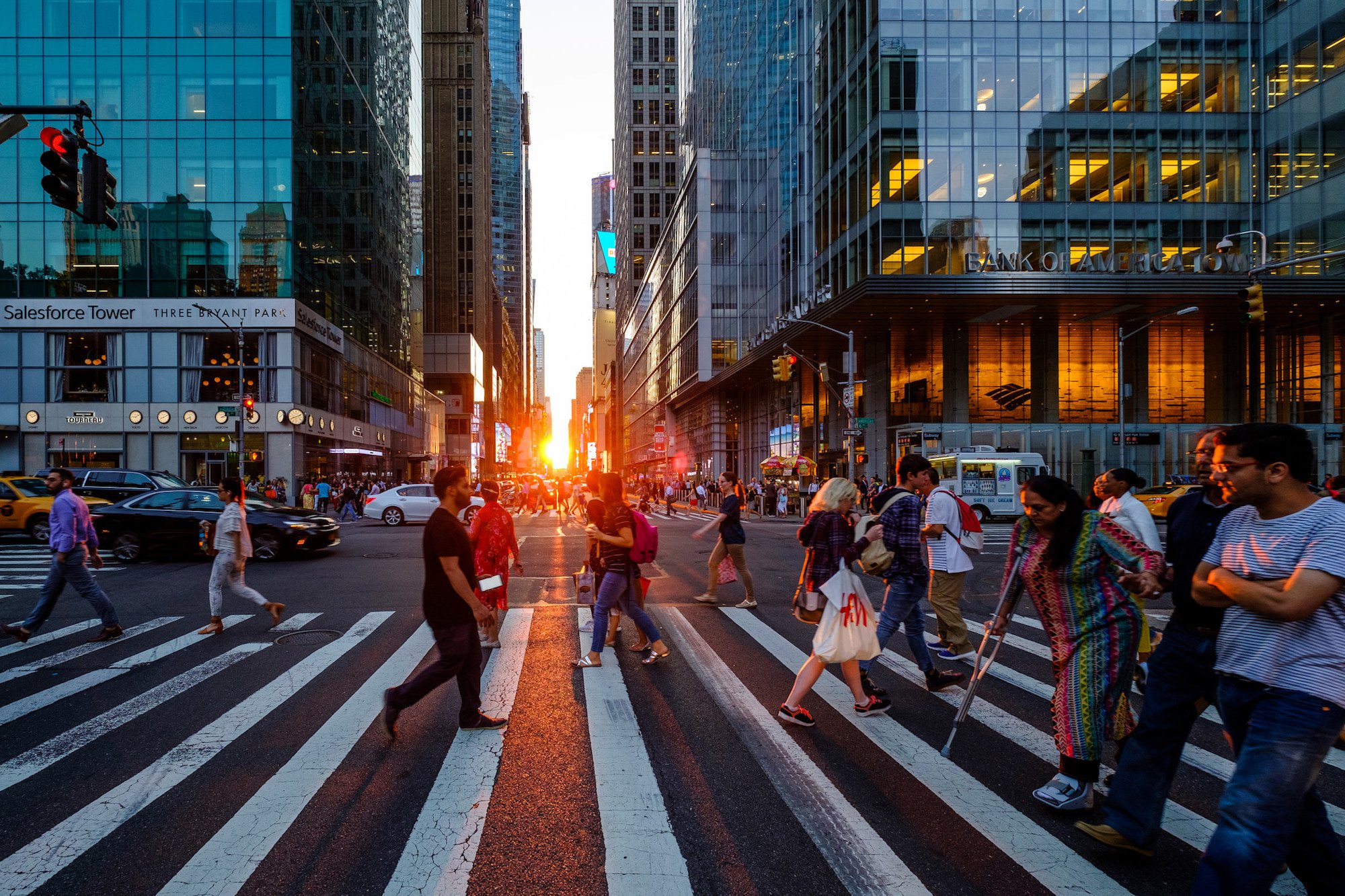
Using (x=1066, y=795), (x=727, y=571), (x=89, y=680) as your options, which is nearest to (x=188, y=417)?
(x=89, y=680)

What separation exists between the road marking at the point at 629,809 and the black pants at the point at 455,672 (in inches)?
37.4

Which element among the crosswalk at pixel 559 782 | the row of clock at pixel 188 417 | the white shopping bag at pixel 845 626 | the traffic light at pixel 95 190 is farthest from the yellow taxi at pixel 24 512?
the white shopping bag at pixel 845 626

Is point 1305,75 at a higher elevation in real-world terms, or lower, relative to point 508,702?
higher

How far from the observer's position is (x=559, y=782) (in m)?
4.50

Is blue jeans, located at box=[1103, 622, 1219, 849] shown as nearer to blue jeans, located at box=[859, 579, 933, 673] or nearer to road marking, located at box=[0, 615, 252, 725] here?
blue jeans, located at box=[859, 579, 933, 673]

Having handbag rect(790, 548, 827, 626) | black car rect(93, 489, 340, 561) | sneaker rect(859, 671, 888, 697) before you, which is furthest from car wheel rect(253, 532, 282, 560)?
sneaker rect(859, 671, 888, 697)

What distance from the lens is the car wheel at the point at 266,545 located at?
51.7ft

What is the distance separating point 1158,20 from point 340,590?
4389 centimetres

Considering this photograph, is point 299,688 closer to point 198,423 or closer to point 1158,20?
point 198,423

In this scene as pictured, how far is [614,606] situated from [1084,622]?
4.59 metres

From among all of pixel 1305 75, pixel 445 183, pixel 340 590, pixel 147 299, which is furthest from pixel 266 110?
pixel 445 183

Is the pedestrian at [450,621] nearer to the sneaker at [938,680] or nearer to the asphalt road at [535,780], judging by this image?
the asphalt road at [535,780]

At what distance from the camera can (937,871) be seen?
345 centimetres

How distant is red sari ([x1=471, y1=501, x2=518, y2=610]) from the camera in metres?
8.59
